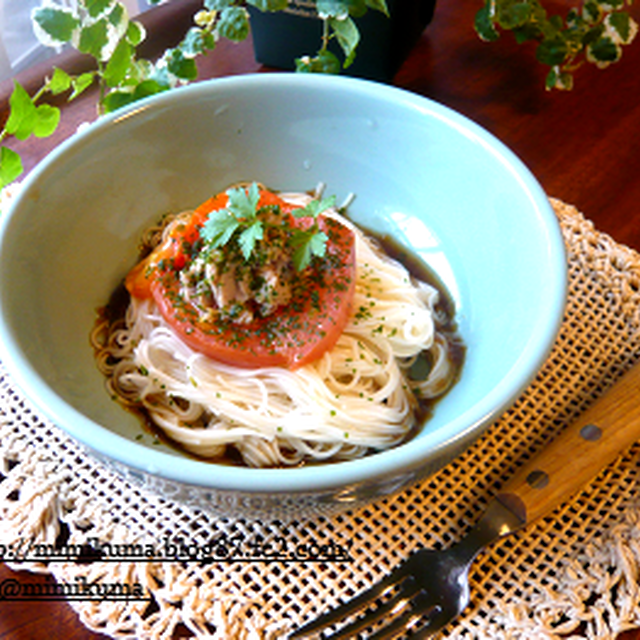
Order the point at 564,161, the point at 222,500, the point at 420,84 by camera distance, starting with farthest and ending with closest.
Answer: the point at 420,84 → the point at 564,161 → the point at 222,500

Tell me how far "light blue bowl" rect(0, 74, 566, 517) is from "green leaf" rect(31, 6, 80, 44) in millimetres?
306

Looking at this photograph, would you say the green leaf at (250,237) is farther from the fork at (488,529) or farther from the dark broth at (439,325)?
the fork at (488,529)

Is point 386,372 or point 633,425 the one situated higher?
point 633,425

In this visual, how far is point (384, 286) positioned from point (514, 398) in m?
0.56

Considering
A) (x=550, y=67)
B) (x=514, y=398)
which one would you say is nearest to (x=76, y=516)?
(x=514, y=398)

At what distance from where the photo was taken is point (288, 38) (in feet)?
6.44

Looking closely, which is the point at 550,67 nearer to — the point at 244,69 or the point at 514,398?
the point at 244,69

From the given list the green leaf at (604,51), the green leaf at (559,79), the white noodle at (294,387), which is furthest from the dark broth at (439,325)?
the green leaf at (604,51)

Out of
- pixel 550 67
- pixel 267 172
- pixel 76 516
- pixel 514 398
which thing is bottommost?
pixel 76 516

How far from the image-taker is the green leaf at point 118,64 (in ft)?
5.18

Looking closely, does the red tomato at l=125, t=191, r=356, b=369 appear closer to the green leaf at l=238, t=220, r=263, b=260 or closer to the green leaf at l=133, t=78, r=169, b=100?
the green leaf at l=238, t=220, r=263, b=260

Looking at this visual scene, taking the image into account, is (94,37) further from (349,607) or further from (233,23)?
(349,607)

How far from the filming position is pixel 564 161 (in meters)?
1.86

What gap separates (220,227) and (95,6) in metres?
0.71
